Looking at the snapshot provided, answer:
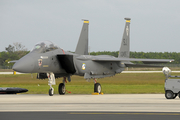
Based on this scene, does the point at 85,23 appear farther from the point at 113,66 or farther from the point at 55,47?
the point at 55,47

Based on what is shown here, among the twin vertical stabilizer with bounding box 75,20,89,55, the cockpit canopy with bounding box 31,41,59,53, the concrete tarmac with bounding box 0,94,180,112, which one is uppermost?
the twin vertical stabilizer with bounding box 75,20,89,55

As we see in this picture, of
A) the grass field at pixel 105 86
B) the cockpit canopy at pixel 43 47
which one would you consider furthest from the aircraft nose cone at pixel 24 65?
the grass field at pixel 105 86

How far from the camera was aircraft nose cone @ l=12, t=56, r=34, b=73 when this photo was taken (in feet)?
61.2

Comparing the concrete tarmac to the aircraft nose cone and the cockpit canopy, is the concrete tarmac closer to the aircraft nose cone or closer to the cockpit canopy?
the aircraft nose cone

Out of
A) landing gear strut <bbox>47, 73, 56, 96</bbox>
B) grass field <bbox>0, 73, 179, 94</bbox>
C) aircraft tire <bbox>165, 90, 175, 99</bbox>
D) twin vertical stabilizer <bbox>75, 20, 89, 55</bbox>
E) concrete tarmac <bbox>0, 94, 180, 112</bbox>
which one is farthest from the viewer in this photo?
twin vertical stabilizer <bbox>75, 20, 89, 55</bbox>

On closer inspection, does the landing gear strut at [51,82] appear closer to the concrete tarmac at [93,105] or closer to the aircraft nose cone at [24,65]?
the aircraft nose cone at [24,65]

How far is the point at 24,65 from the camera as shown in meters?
18.8

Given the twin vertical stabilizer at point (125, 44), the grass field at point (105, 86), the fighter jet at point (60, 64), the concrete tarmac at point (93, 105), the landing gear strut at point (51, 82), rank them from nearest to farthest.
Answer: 1. the concrete tarmac at point (93, 105)
2. the fighter jet at point (60, 64)
3. the landing gear strut at point (51, 82)
4. the grass field at point (105, 86)
5. the twin vertical stabilizer at point (125, 44)

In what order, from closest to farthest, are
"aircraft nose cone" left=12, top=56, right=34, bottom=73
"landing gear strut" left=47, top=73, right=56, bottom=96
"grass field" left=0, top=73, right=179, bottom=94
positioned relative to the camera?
"aircraft nose cone" left=12, top=56, right=34, bottom=73, "landing gear strut" left=47, top=73, right=56, bottom=96, "grass field" left=0, top=73, right=179, bottom=94

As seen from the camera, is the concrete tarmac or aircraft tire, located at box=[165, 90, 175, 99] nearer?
the concrete tarmac

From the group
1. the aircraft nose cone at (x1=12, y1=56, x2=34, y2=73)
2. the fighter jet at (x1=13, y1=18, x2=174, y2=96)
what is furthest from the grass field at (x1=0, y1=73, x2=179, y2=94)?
the aircraft nose cone at (x1=12, y1=56, x2=34, y2=73)

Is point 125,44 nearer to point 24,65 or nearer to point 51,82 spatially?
point 51,82

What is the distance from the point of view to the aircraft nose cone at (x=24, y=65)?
1867 cm
